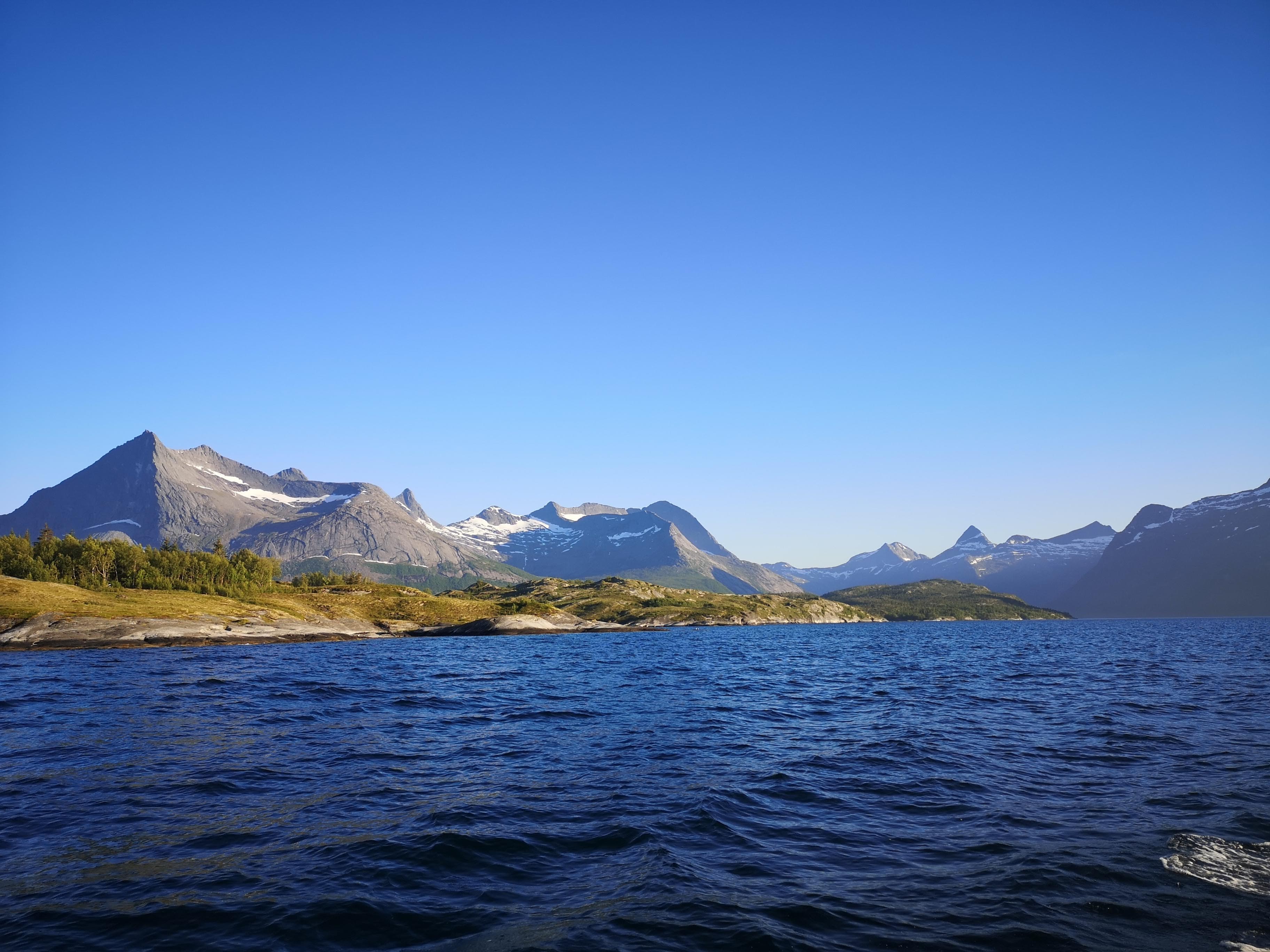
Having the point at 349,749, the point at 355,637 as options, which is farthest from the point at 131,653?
the point at 349,749

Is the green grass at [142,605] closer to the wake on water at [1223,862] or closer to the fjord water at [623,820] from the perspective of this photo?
the fjord water at [623,820]

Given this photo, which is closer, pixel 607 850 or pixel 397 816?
pixel 607 850

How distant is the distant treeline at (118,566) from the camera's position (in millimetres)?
151625

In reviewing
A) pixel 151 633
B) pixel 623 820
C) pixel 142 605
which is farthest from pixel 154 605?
pixel 623 820

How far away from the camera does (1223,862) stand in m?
18.3

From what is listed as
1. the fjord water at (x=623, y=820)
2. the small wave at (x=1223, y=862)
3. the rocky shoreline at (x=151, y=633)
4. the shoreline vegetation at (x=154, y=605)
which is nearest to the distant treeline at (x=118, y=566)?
the shoreline vegetation at (x=154, y=605)

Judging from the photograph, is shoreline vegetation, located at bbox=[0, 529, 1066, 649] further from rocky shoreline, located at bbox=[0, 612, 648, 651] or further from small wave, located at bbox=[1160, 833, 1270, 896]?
small wave, located at bbox=[1160, 833, 1270, 896]

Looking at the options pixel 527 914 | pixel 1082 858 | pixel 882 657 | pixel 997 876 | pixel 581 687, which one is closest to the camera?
pixel 527 914

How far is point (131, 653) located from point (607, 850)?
103 meters

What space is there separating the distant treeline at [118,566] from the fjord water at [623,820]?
130851 millimetres

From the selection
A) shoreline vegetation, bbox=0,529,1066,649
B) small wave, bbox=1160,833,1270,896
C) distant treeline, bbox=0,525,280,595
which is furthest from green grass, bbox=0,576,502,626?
small wave, bbox=1160,833,1270,896

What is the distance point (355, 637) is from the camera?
158 metres

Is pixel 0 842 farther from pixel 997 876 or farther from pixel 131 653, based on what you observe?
pixel 131 653

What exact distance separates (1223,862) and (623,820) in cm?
1656
